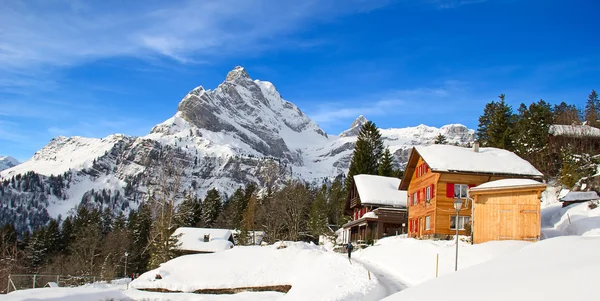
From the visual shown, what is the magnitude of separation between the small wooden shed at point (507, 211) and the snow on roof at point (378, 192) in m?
23.4

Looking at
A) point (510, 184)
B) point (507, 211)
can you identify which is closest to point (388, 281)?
point (507, 211)

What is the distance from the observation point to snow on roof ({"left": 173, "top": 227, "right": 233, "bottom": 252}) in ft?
233

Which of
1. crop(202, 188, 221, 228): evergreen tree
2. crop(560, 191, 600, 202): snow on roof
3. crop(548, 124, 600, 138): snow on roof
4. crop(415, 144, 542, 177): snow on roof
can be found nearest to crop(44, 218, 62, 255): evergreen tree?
crop(202, 188, 221, 228): evergreen tree

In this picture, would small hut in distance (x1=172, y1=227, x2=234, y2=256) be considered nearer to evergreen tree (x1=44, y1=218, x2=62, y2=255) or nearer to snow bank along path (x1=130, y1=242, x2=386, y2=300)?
snow bank along path (x1=130, y1=242, x2=386, y2=300)

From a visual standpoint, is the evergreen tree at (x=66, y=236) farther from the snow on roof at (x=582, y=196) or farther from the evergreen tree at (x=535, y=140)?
the snow on roof at (x=582, y=196)

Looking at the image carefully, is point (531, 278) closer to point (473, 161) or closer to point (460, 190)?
point (460, 190)

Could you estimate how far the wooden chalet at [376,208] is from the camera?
5100 cm

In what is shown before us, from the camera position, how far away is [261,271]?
3978 centimetres

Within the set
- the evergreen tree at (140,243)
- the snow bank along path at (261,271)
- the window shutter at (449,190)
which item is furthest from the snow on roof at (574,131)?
the evergreen tree at (140,243)

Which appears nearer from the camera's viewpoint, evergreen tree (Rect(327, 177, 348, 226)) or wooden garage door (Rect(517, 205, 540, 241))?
wooden garage door (Rect(517, 205, 540, 241))

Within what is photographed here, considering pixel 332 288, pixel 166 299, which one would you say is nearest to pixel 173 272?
pixel 166 299

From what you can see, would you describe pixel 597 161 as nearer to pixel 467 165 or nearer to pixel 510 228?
A: pixel 467 165

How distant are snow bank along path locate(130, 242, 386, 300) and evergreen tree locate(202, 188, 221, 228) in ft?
166

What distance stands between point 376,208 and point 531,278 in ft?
160
